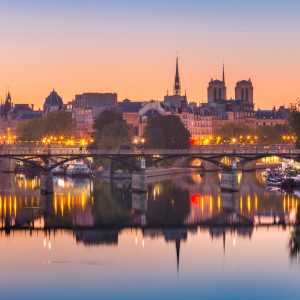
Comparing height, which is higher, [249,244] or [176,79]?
[176,79]

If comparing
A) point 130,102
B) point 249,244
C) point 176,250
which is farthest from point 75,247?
point 130,102

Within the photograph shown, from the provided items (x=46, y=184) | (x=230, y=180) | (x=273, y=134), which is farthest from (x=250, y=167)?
(x=273, y=134)

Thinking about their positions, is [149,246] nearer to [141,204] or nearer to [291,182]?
[141,204]

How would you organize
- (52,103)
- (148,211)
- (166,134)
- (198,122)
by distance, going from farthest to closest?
1. (52,103)
2. (198,122)
3. (166,134)
4. (148,211)

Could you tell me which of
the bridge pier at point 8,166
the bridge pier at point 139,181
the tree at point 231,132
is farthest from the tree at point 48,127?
the bridge pier at point 139,181

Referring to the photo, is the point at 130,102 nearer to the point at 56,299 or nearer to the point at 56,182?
the point at 56,182

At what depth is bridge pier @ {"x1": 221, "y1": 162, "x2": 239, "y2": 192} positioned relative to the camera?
273ft

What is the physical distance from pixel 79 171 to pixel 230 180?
28.3 m

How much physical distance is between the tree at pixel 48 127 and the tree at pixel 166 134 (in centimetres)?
3089

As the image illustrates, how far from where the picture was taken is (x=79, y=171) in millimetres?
108812

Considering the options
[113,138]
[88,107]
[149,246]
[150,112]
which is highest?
[88,107]

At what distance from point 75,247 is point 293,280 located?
1275cm

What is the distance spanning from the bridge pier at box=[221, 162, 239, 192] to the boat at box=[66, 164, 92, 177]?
86.3 ft

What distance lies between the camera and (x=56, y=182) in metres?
97.9
